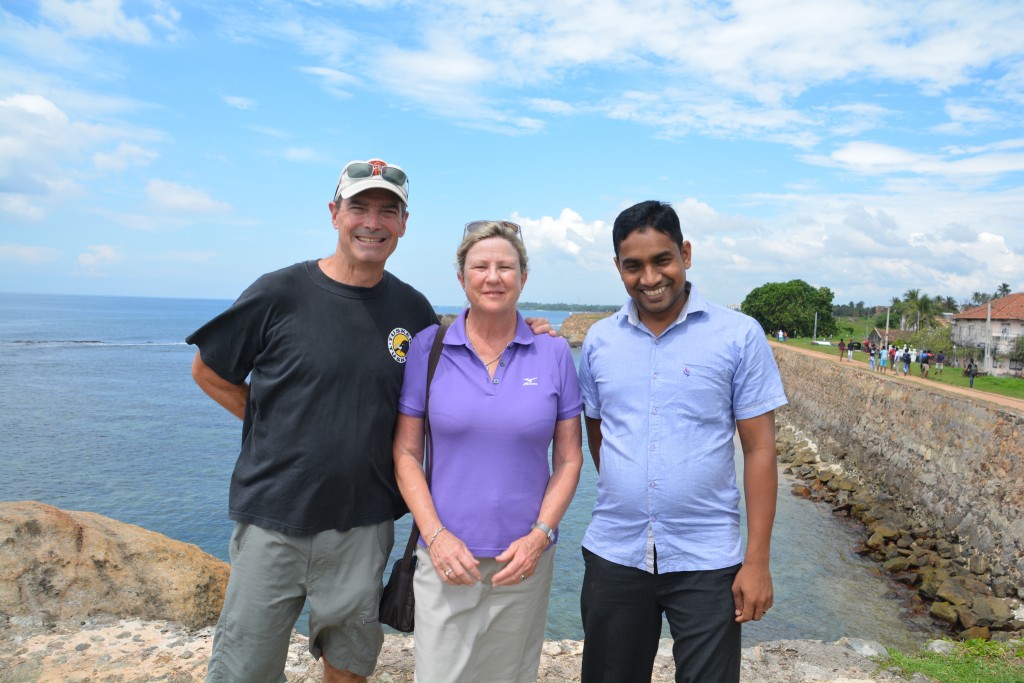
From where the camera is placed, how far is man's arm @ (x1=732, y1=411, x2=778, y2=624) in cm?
258

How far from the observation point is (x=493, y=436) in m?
2.62

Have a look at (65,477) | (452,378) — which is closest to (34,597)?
(452,378)

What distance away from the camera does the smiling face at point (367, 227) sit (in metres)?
3.00

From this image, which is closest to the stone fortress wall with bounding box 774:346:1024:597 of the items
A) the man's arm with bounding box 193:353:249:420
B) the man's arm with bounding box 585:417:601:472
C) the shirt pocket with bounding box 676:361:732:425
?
the man's arm with bounding box 585:417:601:472

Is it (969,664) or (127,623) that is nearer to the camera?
(127,623)

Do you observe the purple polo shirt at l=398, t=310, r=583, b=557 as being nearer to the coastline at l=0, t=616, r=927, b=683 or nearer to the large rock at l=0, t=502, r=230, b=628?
the coastline at l=0, t=616, r=927, b=683

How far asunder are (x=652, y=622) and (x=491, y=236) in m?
1.71

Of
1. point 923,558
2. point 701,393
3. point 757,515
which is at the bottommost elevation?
point 923,558

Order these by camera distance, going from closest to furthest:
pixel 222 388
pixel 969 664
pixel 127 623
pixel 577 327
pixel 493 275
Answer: pixel 493 275
pixel 222 388
pixel 127 623
pixel 969 664
pixel 577 327

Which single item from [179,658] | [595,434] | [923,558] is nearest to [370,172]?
[595,434]

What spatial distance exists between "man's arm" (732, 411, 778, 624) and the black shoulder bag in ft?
4.11

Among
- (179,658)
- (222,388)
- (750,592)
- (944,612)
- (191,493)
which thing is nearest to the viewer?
(750,592)

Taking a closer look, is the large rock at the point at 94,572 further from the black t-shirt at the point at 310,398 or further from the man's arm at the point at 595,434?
the man's arm at the point at 595,434

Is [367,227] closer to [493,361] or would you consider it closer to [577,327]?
[493,361]
